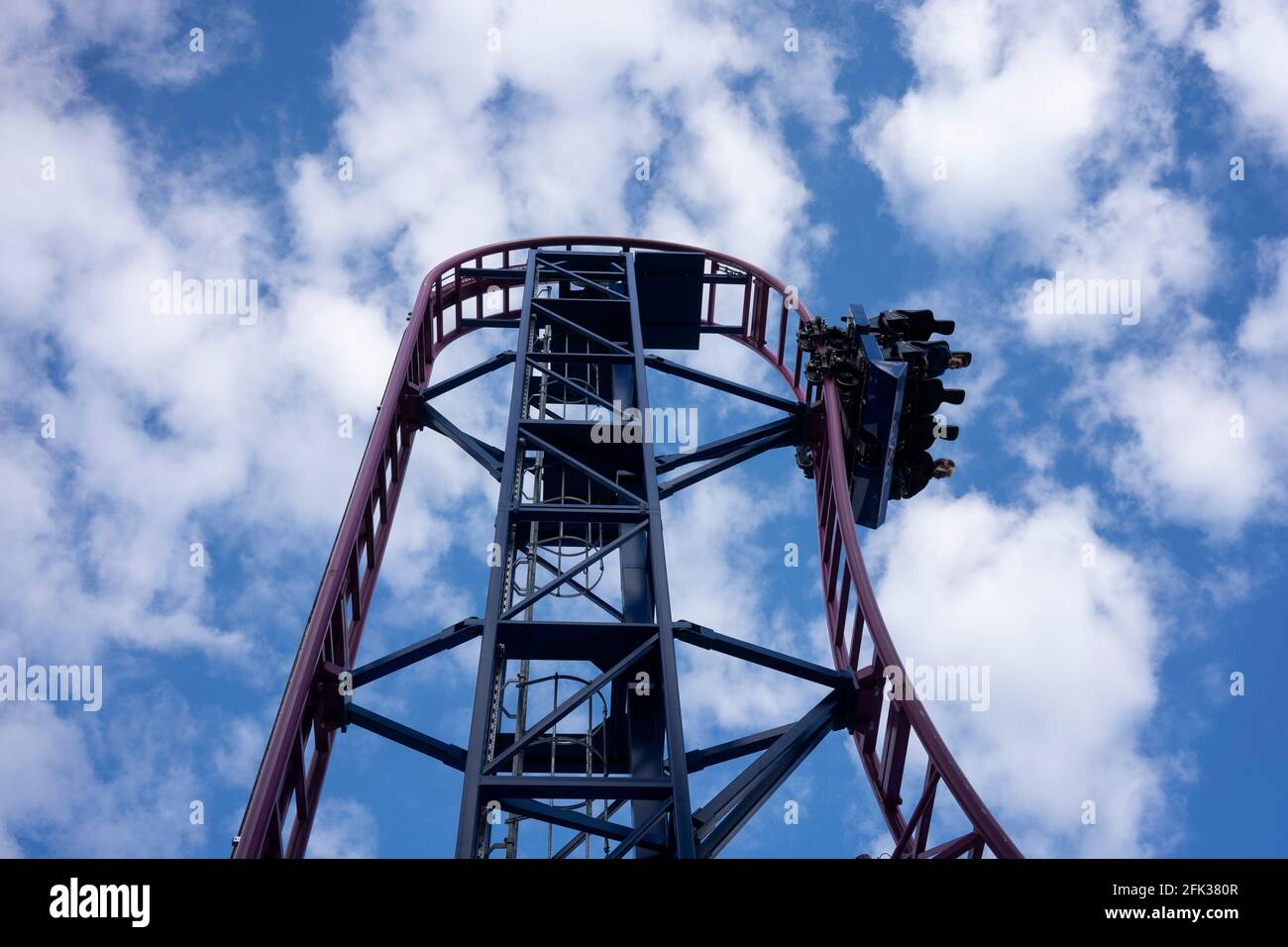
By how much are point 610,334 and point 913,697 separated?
28.9ft

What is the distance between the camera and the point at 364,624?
Answer: 13289 millimetres

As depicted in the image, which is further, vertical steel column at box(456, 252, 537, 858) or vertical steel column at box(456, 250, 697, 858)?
vertical steel column at box(456, 250, 697, 858)

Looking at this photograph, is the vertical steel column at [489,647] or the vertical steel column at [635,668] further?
the vertical steel column at [635,668]

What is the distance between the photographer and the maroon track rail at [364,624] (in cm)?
1032

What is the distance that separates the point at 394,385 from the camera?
15719mm

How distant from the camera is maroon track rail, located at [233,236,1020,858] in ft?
33.8

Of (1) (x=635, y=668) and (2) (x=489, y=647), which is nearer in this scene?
(2) (x=489, y=647)

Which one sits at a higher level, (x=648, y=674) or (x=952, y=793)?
(x=648, y=674)

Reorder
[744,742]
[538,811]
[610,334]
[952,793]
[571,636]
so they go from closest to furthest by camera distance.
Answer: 1. [538,811]
2. [952,793]
3. [571,636]
4. [744,742]
5. [610,334]
